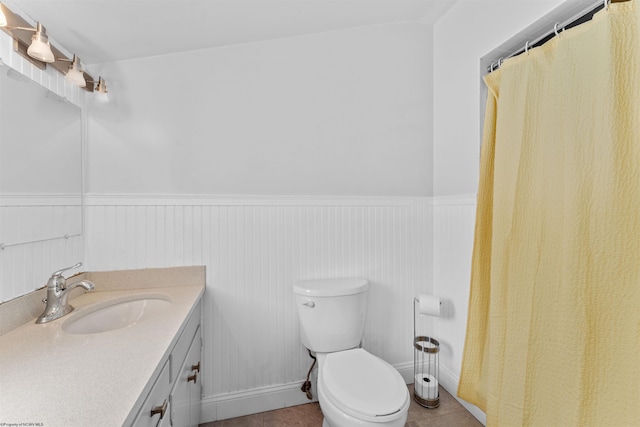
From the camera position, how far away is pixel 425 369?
1.95 meters

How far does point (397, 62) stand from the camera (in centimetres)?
188

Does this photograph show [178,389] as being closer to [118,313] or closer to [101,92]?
[118,313]

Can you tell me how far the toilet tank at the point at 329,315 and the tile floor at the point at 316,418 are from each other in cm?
40

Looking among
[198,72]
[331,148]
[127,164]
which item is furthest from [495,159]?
[127,164]

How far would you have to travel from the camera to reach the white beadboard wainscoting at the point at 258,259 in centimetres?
154

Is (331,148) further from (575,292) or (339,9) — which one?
(575,292)

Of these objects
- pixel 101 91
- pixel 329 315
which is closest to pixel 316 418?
pixel 329 315

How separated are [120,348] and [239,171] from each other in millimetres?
1026

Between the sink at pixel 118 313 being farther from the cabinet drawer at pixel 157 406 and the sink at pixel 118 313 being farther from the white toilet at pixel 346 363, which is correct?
the white toilet at pixel 346 363

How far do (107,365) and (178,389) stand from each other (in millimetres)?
373

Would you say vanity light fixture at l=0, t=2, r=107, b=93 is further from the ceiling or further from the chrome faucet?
the chrome faucet

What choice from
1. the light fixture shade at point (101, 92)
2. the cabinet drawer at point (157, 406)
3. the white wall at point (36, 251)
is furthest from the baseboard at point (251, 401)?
the light fixture shade at point (101, 92)

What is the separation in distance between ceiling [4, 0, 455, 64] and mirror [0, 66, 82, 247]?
0.89 ft

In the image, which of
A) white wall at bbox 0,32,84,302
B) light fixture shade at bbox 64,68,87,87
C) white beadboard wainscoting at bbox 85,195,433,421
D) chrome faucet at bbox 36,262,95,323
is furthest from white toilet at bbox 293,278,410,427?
light fixture shade at bbox 64,68,87,87
